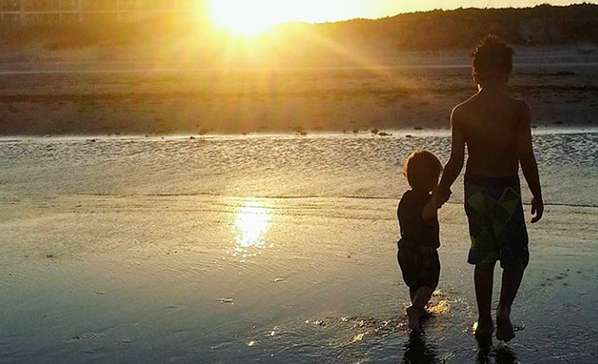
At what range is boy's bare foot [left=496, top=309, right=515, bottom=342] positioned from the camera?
443 cm

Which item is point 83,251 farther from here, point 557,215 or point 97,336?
point 557,215

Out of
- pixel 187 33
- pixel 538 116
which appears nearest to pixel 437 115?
pixel 538 116

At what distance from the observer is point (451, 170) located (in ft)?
14.7

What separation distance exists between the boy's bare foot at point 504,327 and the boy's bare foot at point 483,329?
6cm

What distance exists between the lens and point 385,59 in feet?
118

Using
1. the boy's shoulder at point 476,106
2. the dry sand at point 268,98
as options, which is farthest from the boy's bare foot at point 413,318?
the dry sand at point 268,98

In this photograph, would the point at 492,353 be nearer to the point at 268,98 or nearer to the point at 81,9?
the point at 268,98

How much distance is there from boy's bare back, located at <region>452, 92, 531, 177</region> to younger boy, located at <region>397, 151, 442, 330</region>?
0.28 metres

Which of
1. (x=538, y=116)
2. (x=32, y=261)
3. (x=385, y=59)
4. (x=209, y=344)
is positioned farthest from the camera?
(x=385, y=59)

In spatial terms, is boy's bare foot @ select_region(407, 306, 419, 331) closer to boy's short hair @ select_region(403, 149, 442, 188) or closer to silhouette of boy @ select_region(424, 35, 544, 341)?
silhouette of boy @ select_region(424, 35, 544, 341)

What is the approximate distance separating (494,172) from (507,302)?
2.22 feet

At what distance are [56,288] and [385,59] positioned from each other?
103ft

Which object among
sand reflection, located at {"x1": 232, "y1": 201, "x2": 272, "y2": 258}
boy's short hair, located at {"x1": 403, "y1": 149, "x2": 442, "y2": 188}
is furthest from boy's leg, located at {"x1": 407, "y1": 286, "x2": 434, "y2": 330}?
sand reflection, located at {"x1": 232, "y1": 201, "x2": 272, "y2": 258}

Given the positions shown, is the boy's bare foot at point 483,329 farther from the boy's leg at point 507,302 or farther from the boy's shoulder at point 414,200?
the boy's shoulder at point 414,200
